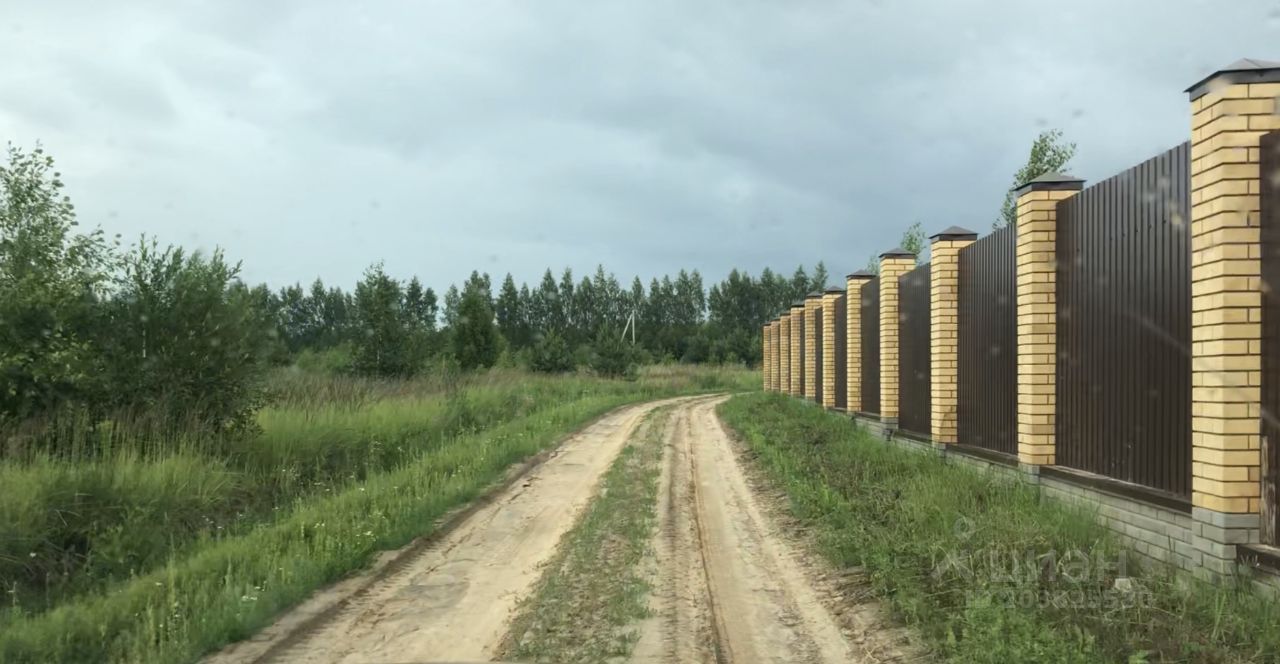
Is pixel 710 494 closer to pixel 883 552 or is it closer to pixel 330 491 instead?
pixel 883 552

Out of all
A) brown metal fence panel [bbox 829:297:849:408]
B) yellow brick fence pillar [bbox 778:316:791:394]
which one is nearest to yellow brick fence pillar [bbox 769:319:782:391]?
yellow brick fence pillar [bbox 778:316:791:394]

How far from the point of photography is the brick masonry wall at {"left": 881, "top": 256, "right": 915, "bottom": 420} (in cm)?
1416

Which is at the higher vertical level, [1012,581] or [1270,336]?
[1270,336]

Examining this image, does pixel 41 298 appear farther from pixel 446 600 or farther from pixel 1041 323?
pixel 1041 323

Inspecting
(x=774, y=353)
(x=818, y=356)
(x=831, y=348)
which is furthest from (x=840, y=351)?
(x=774, y=353)

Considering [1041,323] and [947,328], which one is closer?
[1041,323]

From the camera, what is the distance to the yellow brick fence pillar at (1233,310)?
16.3 ft

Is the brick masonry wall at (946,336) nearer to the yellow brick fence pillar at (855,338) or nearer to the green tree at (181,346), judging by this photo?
the yellow brick fence pillar at (855,338)

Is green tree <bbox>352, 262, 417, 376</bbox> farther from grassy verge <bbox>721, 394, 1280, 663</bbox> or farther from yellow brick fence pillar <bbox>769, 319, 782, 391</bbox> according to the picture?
grassy verge <bbox>721, 394, 1280, 663</bbox>

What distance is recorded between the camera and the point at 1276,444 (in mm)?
4859

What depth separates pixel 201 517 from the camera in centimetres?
912

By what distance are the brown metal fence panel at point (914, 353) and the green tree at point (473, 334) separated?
33.3 meters

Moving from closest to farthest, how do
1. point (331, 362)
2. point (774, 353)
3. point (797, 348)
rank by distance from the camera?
1. point (797, 348)
2. point (331, 362)
3. point (774, 353)

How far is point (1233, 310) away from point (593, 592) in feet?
15.4
